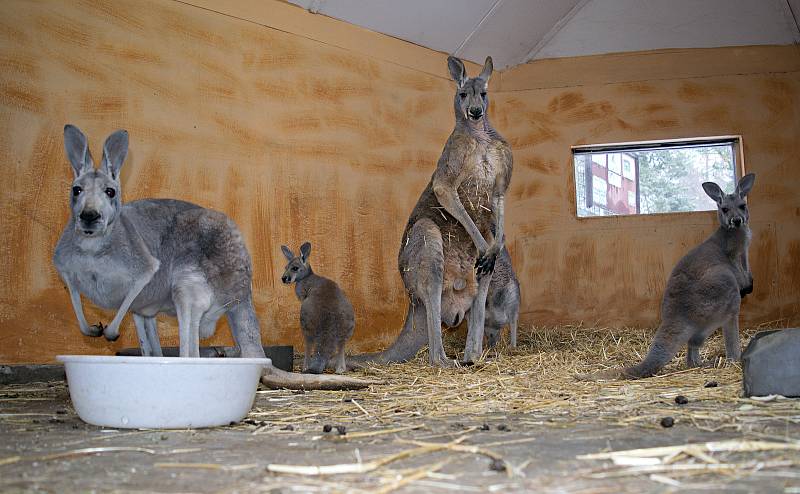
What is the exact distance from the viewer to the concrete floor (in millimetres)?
1737

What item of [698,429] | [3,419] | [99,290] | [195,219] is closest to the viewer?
[698,429]

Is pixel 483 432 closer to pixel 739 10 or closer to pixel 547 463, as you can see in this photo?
pixel 547 463

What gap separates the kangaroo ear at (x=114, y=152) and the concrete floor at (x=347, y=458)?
1.20m

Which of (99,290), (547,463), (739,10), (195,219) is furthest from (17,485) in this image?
(739,10)

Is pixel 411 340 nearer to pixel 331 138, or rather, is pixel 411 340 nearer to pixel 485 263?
pixel 485 263

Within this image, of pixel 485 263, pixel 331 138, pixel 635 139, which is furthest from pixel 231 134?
pixel 635 139

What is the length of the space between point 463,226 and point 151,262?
2460mm

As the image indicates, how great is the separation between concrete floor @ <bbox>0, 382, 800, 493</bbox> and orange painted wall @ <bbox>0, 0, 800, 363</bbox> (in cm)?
301

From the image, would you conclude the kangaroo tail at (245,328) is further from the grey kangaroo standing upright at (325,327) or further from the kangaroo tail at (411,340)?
the kangaroo tail at (411,340)

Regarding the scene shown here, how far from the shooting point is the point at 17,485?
1.79m

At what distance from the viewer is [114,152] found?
3.63 m

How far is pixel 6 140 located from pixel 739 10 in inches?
253

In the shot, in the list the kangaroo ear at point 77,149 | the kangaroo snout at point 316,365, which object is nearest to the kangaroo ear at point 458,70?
the kangaroo snout at point 316,365

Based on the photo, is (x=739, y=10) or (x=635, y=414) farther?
(x=739, y=10)
